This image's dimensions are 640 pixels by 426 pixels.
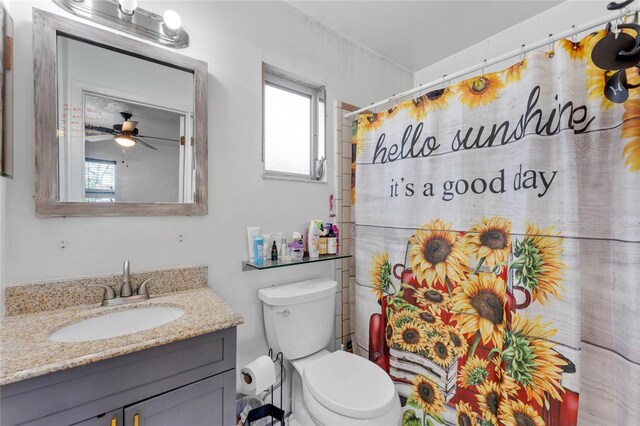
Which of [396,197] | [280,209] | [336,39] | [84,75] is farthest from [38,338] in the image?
[336,39]

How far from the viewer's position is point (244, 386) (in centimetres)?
133

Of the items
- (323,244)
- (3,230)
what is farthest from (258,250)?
(3,230)

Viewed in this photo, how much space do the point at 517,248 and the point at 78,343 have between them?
61.4 inches

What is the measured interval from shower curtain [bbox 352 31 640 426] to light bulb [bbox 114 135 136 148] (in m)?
1.29

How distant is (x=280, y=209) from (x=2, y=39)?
121 cm

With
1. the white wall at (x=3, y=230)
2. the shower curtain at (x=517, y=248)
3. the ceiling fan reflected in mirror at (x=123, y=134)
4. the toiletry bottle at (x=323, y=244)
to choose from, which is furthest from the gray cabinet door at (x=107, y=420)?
the shower curtain at (x=517, y=248)

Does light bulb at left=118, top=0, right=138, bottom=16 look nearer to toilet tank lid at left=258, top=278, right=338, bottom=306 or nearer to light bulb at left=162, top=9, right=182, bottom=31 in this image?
light bulb at left=162, top=9, right=182, bottom=31

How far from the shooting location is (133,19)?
1132 millimetres

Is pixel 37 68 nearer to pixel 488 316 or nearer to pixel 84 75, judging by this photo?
pixel 84 75

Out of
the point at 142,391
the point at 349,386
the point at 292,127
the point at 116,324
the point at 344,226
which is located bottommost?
the point at 349,386

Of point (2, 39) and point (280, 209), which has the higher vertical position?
point (2, 39)

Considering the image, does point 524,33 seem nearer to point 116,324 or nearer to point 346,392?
point 346,392

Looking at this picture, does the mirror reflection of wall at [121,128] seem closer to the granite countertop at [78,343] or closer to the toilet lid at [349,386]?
the granite countertop at [78,343]

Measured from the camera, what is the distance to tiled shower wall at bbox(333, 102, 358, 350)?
1868 millimetres
